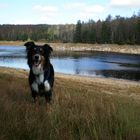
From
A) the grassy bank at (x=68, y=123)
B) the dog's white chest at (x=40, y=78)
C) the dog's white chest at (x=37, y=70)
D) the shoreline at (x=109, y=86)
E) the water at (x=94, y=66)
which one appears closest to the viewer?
the grassy bank at (x=68, y=123)

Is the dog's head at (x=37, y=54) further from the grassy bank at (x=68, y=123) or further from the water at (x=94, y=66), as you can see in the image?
the water at (x=94, y=66)

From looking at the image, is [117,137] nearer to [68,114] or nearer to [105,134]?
[105,134]

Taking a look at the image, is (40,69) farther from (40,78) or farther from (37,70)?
(40,78)

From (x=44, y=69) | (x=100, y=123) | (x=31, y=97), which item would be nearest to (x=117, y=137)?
(x=100, y=123)

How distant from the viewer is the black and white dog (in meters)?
9.06

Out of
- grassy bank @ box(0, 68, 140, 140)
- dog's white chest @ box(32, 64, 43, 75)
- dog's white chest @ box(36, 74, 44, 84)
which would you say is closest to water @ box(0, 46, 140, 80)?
dog's white chest @ box(36, 74, 44, 84)

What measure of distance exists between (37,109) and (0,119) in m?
1.23

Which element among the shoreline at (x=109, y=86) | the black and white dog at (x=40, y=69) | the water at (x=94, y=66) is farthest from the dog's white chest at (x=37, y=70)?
the water at (x=94, y=66)

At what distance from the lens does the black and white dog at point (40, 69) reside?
9.06m

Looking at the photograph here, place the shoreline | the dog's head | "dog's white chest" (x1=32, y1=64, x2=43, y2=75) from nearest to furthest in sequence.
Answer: the dog's head, "dog's white chest" (x1=32, y1=64, x2=43, y2=75), the shoreline

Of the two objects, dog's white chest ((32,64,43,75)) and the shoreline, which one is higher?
dog's white chest ((32,64,43,75))

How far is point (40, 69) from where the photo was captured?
368 inches

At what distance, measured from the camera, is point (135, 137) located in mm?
5770

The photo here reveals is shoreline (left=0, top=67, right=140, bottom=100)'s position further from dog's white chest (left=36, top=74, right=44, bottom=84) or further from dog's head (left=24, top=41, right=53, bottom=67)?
dog's head (left=24, top=41, right=53, bottom=67)
